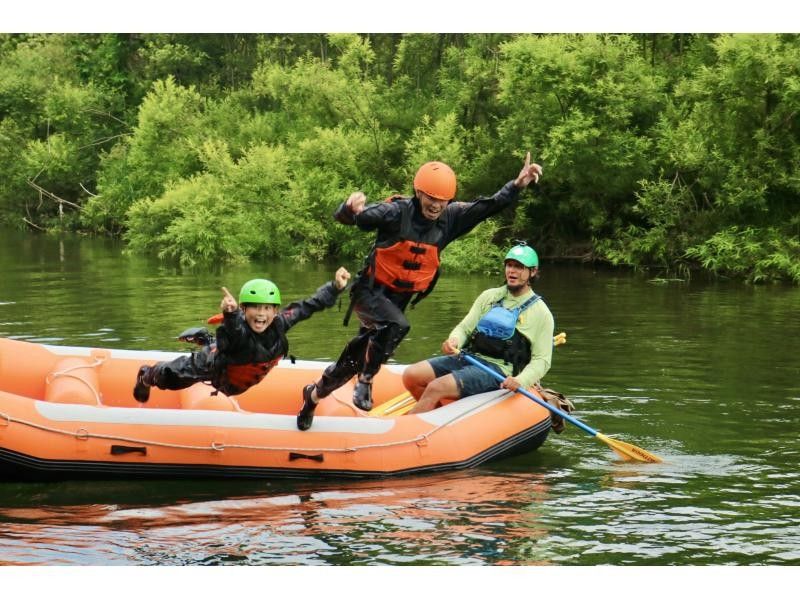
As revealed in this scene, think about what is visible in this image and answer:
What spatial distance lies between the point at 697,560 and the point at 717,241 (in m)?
13.3

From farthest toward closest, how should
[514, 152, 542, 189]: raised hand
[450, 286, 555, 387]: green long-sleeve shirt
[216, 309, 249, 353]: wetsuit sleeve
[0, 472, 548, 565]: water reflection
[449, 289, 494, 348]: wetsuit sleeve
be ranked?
[449, 289, 494, 348]: wetsuit sleeve < [450, 286, 555, 387]: green long-sleeve shirt < [514, 152, 542, 189]: raised hand < [216, 309, 249, 353]: wetsuit sleeve < [0, 472, 548, 565]: water reflection

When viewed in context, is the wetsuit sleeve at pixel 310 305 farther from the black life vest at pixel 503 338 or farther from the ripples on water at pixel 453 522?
the black life vest at pixel 503 338

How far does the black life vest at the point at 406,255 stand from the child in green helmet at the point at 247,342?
0.43 meters

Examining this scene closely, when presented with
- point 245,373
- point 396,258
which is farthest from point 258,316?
point 396,258

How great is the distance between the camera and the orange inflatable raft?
6379mm

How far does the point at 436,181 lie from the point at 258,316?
1238mm

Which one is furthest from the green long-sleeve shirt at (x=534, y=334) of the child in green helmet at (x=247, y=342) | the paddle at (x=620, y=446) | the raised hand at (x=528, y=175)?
the child in green helmet at (x=247, y=342)

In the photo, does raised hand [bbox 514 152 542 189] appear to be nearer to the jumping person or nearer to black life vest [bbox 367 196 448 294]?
the jumping person

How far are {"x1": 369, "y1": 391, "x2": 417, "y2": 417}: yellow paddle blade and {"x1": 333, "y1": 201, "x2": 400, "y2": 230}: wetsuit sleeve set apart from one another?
4.81 feet

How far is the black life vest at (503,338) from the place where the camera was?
23.0ft

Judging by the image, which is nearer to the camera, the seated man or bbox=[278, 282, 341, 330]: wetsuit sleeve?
bbox=[278, 282, 341, 330]: wetsuit sleeve

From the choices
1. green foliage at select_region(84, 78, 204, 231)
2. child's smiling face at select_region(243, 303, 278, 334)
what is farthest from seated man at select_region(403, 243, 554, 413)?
green foliage at select_region(84, 78, 204, 231)

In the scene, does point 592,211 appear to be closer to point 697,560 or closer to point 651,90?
point 651,90

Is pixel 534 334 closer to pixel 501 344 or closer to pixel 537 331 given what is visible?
pixel 537 331
